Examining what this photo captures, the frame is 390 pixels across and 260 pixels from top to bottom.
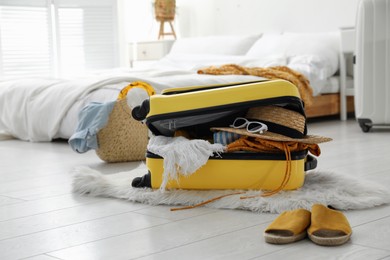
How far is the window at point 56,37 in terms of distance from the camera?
6043mm

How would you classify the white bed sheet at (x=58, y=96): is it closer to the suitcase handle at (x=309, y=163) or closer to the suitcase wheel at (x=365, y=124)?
the suitcase wheel at (x=365, y=124)

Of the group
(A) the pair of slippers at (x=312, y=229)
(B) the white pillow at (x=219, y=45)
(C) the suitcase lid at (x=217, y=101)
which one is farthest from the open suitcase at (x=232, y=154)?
(B) the white pillow at (x=219, y=45)

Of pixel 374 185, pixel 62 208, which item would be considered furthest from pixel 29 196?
pixel 374 185

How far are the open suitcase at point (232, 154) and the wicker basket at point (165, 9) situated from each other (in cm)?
412

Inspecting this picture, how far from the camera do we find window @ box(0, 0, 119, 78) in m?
6.04

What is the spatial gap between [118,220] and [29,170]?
117cm

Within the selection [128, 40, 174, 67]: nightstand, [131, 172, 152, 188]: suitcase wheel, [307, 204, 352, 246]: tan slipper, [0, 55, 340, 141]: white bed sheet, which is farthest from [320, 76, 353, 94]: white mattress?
[307, 204, 352, 246]: tan slipper

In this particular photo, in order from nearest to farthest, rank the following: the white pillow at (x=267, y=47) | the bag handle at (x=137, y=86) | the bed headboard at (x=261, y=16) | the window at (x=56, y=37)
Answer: the bag handle at (x=137, y=86)
the white pillow at (x=267, y=47)
the bed headboard at (x=261, y=16)
the window at (x=56, y=37)

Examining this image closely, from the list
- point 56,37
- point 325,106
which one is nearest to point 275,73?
point 325,106

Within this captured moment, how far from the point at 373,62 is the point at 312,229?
2577 mm

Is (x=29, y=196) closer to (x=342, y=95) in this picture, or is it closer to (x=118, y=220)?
(x=118, y=220)

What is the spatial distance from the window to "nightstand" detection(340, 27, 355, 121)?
8.91 ft

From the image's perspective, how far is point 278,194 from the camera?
2.02 meters

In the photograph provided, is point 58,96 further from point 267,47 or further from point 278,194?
point 278,194
